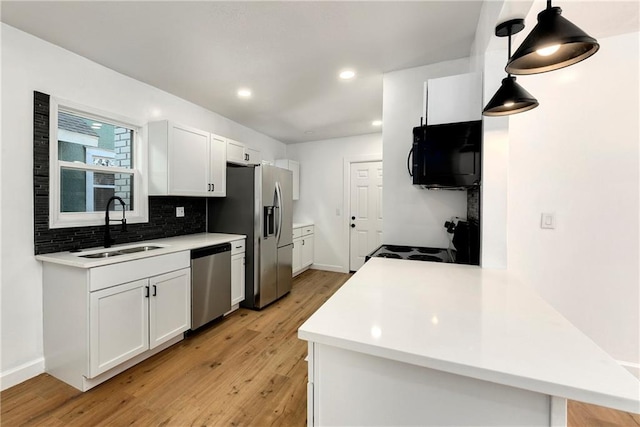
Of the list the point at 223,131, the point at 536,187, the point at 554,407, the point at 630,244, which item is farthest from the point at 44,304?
the point at 630,244

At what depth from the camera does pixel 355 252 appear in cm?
490

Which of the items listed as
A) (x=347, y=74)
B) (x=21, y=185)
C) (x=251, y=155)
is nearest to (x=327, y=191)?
(x=251, y=155)

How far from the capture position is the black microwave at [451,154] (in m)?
1.72

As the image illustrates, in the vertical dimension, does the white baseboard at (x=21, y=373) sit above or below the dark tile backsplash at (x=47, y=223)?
below

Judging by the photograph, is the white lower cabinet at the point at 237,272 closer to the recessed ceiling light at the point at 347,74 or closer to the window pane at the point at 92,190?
the window pane at the point at 92,190

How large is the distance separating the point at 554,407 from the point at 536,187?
1925 mm

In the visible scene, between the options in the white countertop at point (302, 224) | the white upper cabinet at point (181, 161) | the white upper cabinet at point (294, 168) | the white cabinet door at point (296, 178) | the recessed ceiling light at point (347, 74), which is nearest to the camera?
the recessed ceiling light at point (347, 74)

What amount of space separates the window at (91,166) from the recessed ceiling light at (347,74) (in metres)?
2.11

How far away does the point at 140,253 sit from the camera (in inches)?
84.9

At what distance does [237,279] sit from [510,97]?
295cm

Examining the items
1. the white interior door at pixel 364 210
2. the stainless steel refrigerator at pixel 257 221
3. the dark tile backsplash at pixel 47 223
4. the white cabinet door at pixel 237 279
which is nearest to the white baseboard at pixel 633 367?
the white interior door at pixel 364 210

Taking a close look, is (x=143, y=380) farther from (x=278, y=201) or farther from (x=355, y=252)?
(x=355, y=252)

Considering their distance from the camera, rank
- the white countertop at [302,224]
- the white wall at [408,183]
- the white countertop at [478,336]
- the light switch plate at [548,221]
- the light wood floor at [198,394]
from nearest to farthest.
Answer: the white countertop at [478,336], the light wood floor at [198,394], the light switch plate at [548,221], the white wall at [408,183], the white countertop at [302,224]

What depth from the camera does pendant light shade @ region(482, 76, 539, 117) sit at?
46.7 inches
